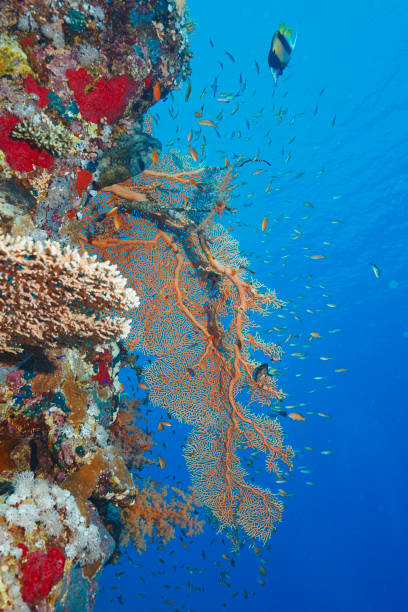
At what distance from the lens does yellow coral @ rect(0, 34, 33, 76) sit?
3260 millimetres

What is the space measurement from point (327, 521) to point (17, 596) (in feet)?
246

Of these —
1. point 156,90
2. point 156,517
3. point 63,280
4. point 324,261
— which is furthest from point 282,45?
point 324,261

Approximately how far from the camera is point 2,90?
3221mm

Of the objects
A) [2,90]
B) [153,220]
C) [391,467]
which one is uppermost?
[391,467]

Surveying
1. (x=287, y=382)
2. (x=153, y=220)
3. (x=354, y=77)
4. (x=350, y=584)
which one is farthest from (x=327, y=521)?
(x=153, y=220)

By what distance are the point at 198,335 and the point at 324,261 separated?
33.5 m

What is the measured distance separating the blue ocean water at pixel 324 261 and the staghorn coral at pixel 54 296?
3363 millimetres

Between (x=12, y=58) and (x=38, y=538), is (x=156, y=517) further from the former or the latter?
(x=12, y=58)

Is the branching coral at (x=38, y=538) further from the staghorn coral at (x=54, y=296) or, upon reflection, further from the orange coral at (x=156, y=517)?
the orange coral at (x=156, y=517)

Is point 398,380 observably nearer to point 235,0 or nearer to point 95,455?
point 235,0

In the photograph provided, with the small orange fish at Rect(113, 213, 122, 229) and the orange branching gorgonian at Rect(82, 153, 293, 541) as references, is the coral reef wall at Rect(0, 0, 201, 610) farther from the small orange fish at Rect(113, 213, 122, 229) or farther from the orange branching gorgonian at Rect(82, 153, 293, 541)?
the orange branching gorgonian at Rect(82, 153, 293, 541)

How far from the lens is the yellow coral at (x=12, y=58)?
326 cm

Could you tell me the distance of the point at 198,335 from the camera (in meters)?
5.89

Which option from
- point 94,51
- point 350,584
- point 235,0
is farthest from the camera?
point 350,584
